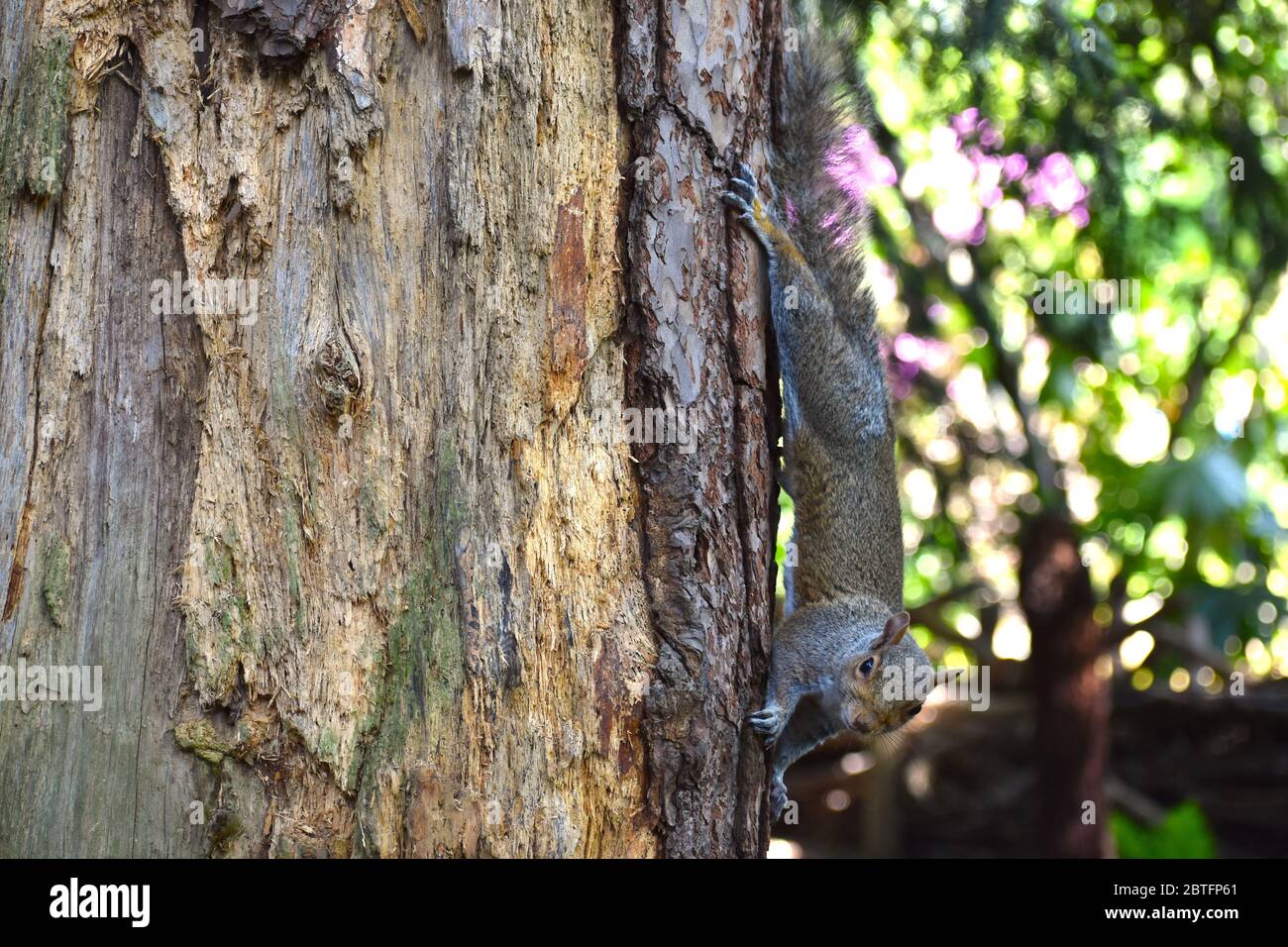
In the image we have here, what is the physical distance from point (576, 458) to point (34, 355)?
0.85 metres

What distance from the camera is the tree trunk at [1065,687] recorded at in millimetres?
5500

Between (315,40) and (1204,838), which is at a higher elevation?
(315,40)

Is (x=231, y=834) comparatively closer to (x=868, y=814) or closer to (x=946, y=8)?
(x=946, y=8)

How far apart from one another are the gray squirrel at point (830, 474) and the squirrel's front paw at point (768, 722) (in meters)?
0.28

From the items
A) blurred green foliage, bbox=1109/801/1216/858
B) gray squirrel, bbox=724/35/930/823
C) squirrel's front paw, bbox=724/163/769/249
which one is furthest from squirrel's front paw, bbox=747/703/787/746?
blurred green foliage, bbox=1109/801/1216/858

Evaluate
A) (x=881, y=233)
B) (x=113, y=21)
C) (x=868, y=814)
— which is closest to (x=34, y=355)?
(x=113, y=21)

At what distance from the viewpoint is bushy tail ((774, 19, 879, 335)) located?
2719mm

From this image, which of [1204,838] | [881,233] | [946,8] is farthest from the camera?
[1204,838]

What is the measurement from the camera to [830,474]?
9.96 feet

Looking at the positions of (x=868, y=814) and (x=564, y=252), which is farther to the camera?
(x=868, y=814)

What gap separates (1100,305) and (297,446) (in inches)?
146

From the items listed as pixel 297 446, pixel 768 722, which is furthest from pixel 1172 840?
pixel 297 446

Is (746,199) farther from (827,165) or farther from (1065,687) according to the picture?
(1065,687)

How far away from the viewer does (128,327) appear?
1.77 meters
